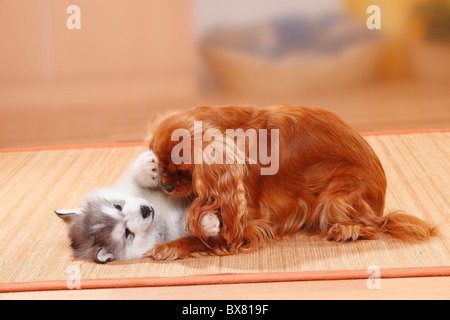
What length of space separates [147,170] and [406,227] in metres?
1.11

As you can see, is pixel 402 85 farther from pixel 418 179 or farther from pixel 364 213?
pixel 364 213

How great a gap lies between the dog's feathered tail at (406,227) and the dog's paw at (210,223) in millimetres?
732

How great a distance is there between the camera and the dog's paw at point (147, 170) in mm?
2590

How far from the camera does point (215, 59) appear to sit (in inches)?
202

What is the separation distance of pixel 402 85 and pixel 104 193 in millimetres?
3233

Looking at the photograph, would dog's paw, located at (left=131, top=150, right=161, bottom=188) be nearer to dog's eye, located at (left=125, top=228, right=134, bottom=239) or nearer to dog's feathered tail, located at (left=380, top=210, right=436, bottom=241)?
dog's eye, located at (left=125, top=228, right=134, bottom=239)

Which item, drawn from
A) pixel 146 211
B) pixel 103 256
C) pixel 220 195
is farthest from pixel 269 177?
pixel 103 256

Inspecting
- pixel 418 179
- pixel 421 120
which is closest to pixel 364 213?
pixel 418 179

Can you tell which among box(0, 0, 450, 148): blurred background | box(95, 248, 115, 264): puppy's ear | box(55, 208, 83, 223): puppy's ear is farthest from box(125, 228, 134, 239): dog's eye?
box(0, 0, 450, 148): blurred background

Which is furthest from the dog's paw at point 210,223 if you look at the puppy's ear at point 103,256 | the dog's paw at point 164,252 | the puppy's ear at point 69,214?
the puppy's ear at point 69,214

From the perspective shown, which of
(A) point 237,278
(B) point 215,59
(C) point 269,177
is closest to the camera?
(A) point 237,278

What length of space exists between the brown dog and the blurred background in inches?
91.5

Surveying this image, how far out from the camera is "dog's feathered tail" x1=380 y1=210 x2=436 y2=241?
2.67 meters

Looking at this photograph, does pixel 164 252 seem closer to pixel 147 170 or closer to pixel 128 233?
pixel 128 233
